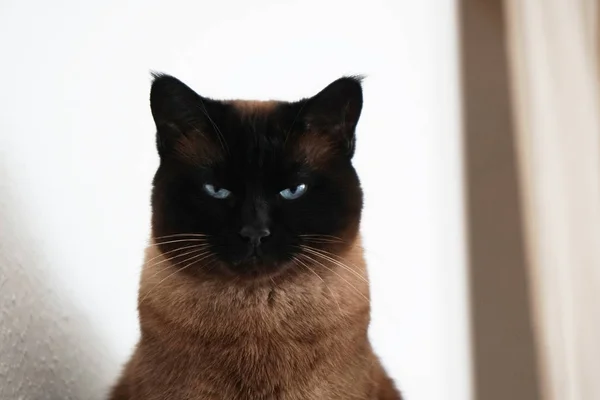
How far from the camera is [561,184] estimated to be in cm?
115

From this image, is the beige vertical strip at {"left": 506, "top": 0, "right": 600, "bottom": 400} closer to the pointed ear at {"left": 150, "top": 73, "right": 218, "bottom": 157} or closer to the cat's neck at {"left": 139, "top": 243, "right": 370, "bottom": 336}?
the cat's neck at {"left": 139, "top": 243, "right": 370, "bottom": 336}

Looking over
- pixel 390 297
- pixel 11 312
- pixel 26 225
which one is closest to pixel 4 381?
pixel 11 312

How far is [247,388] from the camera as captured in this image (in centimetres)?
70

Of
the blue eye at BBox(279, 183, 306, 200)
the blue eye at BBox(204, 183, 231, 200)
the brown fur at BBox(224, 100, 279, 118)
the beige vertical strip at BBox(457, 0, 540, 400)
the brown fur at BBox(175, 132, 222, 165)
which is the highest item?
the brown fur at BBox(224, 100, 279, 118)

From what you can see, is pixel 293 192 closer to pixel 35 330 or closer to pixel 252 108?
pixel 252 108

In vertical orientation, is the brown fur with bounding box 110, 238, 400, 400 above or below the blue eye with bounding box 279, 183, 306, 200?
below

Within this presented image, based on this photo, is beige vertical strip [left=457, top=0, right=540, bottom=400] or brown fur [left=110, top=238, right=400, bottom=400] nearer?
brown fur [left=110, top=238, right=400, bottom=400]

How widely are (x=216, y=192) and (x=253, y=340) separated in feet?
0.59

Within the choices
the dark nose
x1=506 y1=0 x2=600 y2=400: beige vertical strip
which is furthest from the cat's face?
x1=506 y1=0 x2=600 y2=400: beige vertical strip

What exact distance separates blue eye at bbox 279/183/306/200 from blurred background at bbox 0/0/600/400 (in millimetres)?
456

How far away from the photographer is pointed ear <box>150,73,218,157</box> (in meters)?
0.74

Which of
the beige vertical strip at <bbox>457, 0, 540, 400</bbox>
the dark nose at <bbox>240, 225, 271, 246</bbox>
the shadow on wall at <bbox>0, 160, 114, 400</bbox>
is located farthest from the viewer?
the beige vertical strip at <bbox>457, 0, 540, 400</bbox>

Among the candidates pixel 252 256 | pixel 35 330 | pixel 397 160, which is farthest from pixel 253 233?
pixel 397 160

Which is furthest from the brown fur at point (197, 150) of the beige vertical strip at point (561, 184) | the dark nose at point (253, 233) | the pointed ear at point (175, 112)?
the beige vertical strip at point (561, 184)
